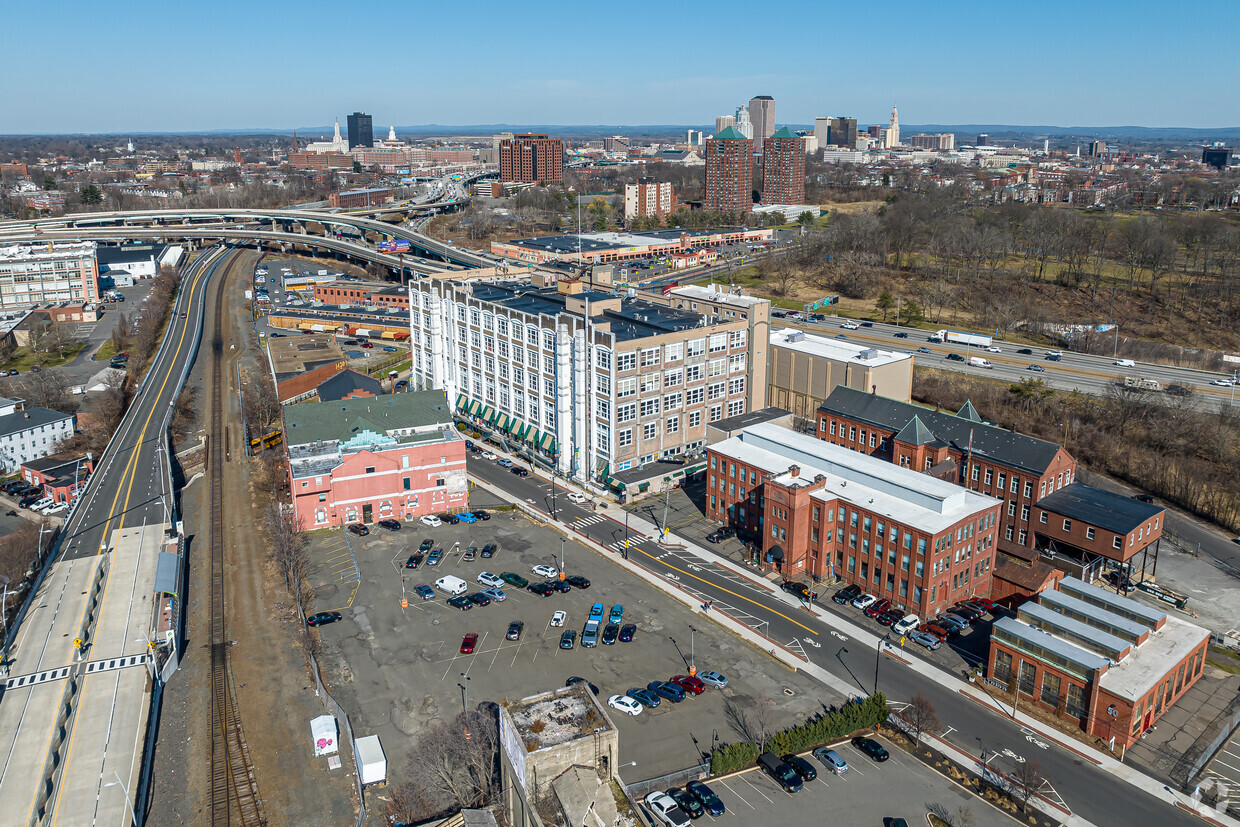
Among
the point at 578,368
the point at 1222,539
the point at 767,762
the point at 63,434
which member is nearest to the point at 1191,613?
the point at 1222,539

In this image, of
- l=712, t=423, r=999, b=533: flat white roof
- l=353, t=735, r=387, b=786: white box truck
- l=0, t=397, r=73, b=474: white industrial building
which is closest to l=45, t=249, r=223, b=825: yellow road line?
l=0, t=397, r=73, b=474: white industrial building

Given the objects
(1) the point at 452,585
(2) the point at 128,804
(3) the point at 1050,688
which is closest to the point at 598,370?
(1) the point at 452,585

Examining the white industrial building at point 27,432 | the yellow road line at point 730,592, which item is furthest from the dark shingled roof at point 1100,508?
the white industrial building at point 27,432

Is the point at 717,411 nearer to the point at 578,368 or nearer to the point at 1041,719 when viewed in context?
the point at 578,368

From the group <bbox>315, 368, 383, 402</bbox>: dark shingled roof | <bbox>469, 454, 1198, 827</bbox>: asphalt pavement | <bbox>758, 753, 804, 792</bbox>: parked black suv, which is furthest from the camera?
<bbox>315, 368, 383, 402</bbox>: dark shingled roof

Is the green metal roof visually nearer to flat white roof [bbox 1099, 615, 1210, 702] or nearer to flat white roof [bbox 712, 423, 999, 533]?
flat white roof [bbox 712, 423, 999, 533]
